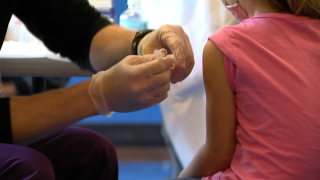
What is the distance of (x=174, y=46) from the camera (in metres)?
0.80

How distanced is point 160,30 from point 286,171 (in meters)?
0.47

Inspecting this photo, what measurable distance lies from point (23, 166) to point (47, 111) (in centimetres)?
12

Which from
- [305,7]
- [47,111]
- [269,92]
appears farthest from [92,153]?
[305,7]

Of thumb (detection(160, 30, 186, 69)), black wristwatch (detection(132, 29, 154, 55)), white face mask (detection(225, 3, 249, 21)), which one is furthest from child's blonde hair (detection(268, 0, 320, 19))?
black wristwatch (detection(132, 29, 154, 55))

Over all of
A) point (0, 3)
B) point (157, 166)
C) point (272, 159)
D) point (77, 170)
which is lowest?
point (157, 166)

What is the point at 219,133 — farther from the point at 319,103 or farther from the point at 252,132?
the point at 319,103

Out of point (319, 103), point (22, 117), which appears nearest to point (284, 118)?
point (319, 103)

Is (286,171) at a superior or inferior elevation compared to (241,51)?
inferior

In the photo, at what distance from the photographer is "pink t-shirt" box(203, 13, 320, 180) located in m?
0.66

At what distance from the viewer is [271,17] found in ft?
2.38

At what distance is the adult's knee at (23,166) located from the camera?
2.08ft

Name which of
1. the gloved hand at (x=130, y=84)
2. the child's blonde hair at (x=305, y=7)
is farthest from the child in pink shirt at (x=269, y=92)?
the gloved hand at (x=130, y=84)

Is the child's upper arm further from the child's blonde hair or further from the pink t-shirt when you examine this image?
the child's blonde hair

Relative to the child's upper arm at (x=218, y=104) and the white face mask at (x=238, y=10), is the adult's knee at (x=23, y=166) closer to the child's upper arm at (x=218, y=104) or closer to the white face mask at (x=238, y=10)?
the child's upper arm at (x=218, y=104)
